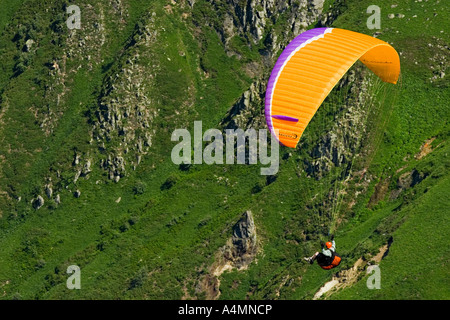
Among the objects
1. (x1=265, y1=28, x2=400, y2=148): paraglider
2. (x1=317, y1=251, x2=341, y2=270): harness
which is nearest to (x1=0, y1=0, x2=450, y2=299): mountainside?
(x1=317, y1=251, x2=341, y2=270): harness

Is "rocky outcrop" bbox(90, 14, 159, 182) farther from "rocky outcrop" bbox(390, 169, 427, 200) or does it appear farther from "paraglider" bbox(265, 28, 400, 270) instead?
"paraglider" bbox(265, 28, 400, 270)

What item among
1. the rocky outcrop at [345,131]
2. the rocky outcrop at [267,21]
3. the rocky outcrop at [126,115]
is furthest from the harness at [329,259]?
the rocky outcrop at [267,21]

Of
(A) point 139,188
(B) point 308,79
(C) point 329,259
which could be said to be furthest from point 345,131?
(C) point 329,259

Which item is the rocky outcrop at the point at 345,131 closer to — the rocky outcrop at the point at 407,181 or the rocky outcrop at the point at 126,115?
the rocky outcrop at the point at 407,181

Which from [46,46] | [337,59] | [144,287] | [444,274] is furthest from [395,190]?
[46,46]

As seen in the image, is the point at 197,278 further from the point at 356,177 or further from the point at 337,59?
the point at 337,59

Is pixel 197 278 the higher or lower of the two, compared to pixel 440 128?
lower
